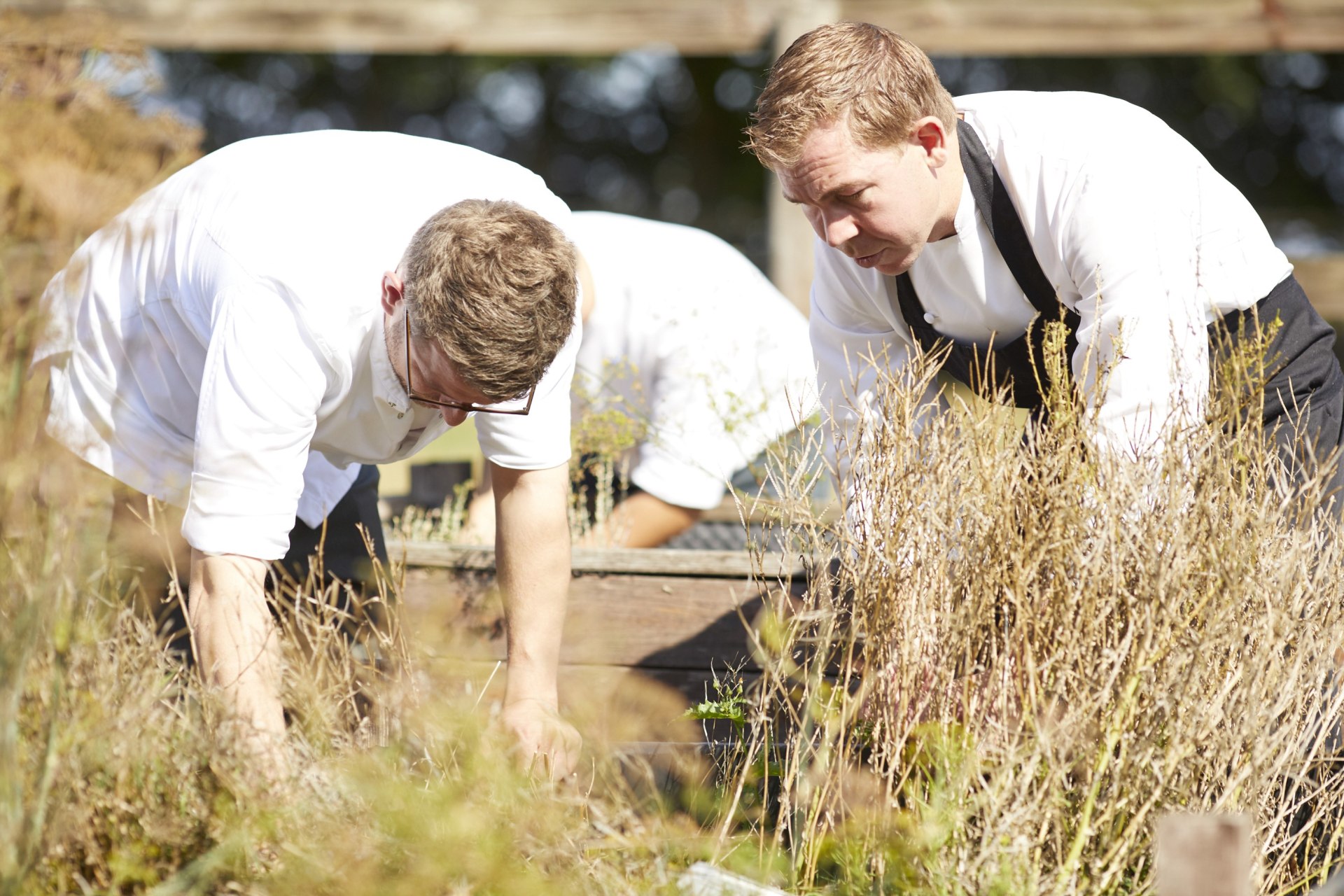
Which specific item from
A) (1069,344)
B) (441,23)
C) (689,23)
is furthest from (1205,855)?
(441,23)

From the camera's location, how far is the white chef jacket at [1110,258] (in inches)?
84.2

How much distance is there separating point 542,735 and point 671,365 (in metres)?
1.75

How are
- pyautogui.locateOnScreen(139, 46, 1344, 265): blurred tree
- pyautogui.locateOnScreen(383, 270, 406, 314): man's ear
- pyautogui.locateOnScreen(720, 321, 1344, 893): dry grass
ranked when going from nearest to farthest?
pyautogui.locateOnScreen(720, 321, 1344, 893): dry grass < pyautogui.locateOnScreen(383, 270, 406, 314): man's ear < pyautogui.locateOnScreen(139, 46, 1344, 265): blurred tree

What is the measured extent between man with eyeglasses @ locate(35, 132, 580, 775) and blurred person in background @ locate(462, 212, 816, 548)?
1082 millimetres

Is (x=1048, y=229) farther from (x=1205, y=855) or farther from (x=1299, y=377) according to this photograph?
(x=1205, y=855)

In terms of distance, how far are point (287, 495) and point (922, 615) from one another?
1.12 m

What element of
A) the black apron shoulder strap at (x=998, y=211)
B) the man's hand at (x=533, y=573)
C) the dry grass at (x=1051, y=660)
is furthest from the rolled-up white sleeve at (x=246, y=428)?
the black apron shoulder strap at (x=998, y=211)

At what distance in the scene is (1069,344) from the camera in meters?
2.54

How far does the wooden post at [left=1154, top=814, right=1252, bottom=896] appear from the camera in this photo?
4.44ft

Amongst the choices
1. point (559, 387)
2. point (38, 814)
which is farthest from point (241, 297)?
point (38, 814)

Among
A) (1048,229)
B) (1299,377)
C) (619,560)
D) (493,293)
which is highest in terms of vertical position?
(1048,229)

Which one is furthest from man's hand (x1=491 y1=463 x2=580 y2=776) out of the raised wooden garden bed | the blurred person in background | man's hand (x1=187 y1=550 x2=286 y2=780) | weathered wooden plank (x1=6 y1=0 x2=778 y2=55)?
weathered wooden plank (x1=6 y1=0 x2=778 y2=55)

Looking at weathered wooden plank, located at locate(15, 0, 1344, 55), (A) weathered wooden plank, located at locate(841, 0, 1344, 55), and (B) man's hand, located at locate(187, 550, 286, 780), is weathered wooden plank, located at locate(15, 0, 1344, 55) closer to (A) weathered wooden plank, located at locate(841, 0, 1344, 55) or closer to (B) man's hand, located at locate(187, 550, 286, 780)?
(A) weathered wooden plank, located at locate(841, 0, 1344, 55)

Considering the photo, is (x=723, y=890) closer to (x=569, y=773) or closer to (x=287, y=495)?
(x=569, y=773)
